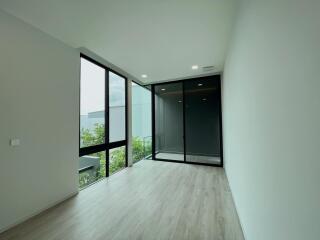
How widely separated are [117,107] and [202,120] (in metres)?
2.71

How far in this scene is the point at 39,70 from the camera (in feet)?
8.43

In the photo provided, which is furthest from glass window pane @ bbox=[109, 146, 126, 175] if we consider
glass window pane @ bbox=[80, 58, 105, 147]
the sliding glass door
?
the sliding glass door

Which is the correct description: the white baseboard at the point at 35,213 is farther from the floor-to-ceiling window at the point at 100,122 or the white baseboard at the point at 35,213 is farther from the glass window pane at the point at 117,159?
the glass window pane at the point at 117,159

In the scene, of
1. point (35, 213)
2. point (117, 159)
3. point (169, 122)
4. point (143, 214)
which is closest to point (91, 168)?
point (117, 159)

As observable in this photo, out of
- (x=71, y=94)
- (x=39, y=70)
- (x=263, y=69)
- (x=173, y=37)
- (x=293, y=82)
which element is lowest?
(x=293, y=82)

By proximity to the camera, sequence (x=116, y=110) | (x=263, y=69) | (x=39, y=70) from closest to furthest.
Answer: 1. (x=263, y=69)
2. (x=39, y=70)
3. (x=116, y=110)

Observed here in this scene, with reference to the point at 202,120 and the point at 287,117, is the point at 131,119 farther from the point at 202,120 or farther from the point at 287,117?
the point at 287,117

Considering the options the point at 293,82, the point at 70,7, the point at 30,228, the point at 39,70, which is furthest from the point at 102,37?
the point at 30,228

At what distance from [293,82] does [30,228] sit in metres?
3.26

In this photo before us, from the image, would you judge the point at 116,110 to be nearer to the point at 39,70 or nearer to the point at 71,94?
the point at 71,94

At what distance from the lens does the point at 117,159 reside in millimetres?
4617

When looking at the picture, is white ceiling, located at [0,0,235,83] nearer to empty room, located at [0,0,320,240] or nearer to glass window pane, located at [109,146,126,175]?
empty room, located at [0,0,320,240]

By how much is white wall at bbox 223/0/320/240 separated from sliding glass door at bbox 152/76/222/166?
362cm

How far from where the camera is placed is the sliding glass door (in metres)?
4.96
